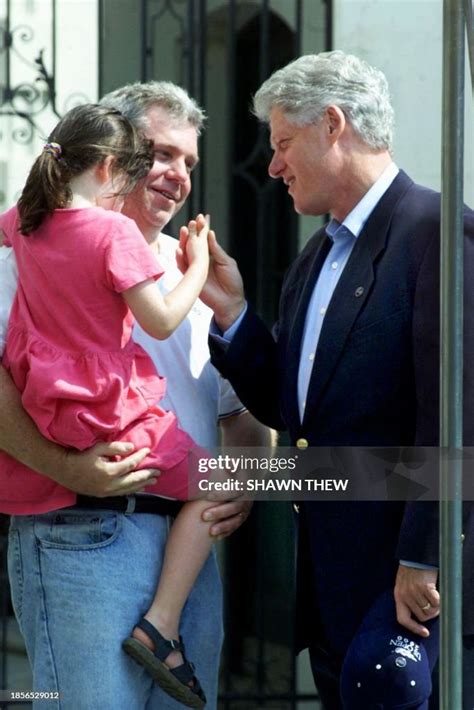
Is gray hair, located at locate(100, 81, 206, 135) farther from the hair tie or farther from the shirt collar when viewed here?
the shirt collar

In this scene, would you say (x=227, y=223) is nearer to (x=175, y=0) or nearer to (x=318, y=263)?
(x=175, y=0)

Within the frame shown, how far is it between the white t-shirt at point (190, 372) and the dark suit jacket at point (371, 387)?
0.07 m

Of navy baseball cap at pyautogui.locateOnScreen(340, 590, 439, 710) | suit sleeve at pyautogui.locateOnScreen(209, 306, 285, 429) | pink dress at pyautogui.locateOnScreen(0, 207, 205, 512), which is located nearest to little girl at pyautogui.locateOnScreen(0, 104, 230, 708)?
pink dress at pyautogui.locateOnScreen(0, 207, 205, 512)

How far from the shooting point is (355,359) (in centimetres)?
289

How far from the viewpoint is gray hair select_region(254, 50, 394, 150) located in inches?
119

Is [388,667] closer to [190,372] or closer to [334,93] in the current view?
[190,372]

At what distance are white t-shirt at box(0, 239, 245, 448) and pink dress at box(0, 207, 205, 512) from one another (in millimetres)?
157

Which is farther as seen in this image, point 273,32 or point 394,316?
point 273,32

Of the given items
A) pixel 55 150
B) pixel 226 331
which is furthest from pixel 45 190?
pixel 226 331

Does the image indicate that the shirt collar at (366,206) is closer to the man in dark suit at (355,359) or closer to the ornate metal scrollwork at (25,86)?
the man in dark suit at (355,359)

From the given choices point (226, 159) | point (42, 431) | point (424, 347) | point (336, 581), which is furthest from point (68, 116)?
point (226, 159)

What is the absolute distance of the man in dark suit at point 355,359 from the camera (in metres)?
2.78

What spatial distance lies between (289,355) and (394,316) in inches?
12.1

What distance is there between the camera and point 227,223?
4.87m
